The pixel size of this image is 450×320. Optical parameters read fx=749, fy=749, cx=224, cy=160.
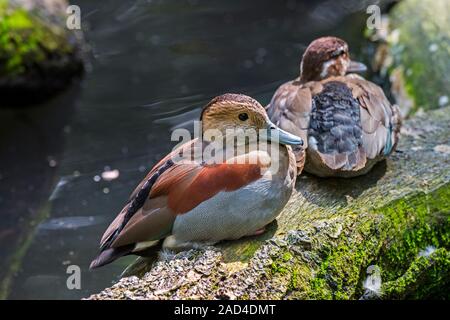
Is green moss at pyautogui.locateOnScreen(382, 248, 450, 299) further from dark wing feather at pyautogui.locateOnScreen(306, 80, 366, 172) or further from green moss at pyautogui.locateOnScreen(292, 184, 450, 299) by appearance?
dark wing feather at pyautogui.locateOnScreen(306, 80, 366, 172)

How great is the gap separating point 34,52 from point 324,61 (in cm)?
399

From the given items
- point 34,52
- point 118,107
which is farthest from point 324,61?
point 34,52

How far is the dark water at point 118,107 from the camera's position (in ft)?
19.6

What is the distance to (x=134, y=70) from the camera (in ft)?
28.2

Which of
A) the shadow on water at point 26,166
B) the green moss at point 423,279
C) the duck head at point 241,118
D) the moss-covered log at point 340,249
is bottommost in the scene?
the shadow on water at point 26,166

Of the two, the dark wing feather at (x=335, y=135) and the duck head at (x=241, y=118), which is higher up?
the duck head at (x=241, y=118)

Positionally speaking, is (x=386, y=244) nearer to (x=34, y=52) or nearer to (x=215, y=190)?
(x=215, y=190)

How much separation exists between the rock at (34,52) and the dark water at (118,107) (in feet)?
0.59

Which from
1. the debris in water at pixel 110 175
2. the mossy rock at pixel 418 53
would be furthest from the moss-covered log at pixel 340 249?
the debris in water at pixel 110 175

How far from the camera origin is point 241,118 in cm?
411

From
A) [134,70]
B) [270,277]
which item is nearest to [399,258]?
[270,277]

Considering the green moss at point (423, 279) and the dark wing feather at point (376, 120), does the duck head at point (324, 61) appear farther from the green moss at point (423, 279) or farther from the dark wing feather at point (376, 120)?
the green moss at point (423, 279)

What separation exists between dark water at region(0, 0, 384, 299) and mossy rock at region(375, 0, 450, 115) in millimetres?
608
